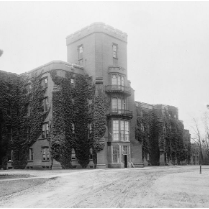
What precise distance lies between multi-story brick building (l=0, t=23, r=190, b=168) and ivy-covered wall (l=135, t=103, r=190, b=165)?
34.7ft

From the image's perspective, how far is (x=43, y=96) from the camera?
44.3 metres

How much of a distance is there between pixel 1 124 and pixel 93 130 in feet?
43.3

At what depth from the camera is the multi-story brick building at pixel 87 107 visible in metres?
42.3

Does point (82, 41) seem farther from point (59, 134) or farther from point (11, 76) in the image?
point (59, 134)

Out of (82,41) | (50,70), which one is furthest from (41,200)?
(82,41)

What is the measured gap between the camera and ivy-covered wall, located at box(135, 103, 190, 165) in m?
58.3

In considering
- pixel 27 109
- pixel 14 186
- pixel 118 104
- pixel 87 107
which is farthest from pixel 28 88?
pixel 14 186

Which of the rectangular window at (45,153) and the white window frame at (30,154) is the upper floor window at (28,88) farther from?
the rectangular window at (45,153)

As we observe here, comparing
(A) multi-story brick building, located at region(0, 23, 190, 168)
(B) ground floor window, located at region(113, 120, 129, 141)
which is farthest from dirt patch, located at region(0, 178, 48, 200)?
(B) ground floor window, located at region(113, 120, 129, 141)

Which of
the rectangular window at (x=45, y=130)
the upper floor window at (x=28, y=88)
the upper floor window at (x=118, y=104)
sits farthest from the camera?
the upper floor window at (x=28, y=88)

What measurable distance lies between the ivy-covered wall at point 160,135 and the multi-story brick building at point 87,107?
10569 mm

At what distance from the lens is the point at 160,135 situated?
199 ft

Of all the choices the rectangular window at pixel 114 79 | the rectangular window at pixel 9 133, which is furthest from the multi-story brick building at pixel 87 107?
the rectangular window at pixel 9 133

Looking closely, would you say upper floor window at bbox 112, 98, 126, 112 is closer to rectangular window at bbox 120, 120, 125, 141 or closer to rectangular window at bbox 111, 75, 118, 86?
rectangular window at bbox 120, 120, 125, 141
